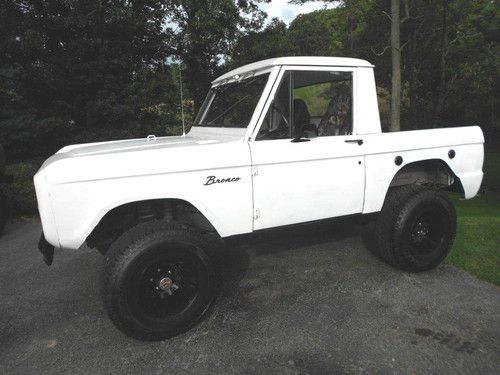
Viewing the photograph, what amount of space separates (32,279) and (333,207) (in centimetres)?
344

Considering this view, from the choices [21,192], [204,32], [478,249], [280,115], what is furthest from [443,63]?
[21,192]

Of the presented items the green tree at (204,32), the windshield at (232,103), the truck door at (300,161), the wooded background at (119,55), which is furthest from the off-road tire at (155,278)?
the green tree at (204,32)

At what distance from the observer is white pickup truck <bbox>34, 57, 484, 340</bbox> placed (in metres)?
2.63

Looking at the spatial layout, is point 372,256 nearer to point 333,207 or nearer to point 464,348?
point 333,207

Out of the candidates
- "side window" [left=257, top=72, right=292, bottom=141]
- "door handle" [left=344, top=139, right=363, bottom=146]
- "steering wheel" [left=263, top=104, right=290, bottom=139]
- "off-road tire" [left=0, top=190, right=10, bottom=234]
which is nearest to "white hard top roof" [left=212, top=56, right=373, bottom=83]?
"side window" [left=257, top=72, right=292, bottom=141]

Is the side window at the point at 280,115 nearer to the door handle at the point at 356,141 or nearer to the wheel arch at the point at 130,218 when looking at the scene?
the door handle at the point at 356,141

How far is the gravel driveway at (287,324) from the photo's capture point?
8.32ft

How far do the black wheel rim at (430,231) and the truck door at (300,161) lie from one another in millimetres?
757

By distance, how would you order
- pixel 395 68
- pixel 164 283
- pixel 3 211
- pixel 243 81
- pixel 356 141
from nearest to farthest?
pixel 164 283 → pixel 356 141 → pixel 243 81 → pixel 3 211 → pixel 395 68

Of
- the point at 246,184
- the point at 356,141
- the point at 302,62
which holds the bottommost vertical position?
the point at 246,184

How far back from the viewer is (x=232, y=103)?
11.9ft

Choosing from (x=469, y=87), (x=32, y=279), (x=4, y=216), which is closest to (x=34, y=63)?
(x=4, y=216)

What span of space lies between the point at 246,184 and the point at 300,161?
545 mm

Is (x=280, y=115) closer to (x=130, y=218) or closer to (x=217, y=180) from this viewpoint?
(x=217, y=180)
